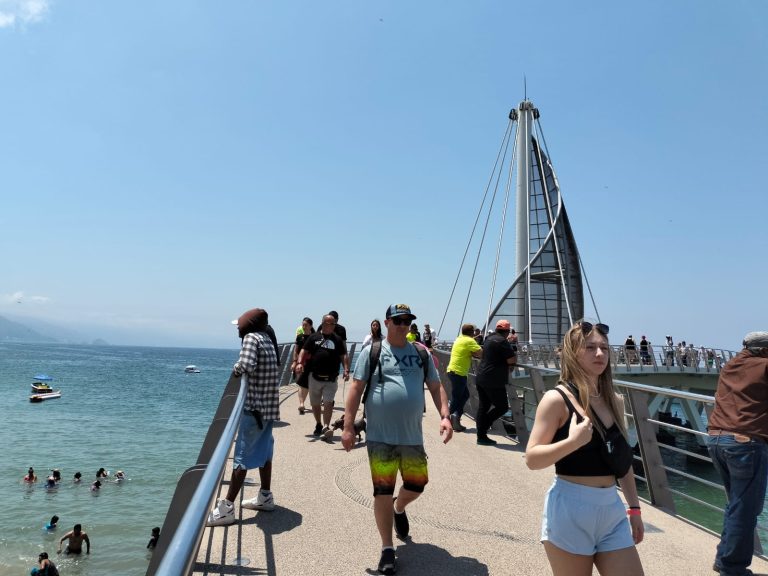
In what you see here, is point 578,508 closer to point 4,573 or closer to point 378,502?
point 378,502

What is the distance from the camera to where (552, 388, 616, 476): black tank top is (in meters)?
2.19

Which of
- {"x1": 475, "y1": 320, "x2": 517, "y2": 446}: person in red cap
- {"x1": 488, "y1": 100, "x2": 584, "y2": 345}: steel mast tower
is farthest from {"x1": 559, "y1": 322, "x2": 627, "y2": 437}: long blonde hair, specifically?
{"x1": 488, "y1": 100, "x2": 584, "y2": 345}: steel mast tower

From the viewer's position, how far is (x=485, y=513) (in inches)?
181

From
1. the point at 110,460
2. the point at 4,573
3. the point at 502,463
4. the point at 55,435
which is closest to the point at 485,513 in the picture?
the point at 502,463

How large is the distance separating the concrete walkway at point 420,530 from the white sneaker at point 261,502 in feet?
0.16

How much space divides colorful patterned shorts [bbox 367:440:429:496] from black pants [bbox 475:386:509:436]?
4.08 m

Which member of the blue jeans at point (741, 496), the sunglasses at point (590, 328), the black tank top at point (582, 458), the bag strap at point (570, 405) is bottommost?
the blue jeans at point (741, 496)

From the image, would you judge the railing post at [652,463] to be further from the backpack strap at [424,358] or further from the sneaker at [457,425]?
the sneaker at [457,425]

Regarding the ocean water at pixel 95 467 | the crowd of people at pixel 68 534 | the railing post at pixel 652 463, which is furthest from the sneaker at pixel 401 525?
the ocean water at pixel 95 467

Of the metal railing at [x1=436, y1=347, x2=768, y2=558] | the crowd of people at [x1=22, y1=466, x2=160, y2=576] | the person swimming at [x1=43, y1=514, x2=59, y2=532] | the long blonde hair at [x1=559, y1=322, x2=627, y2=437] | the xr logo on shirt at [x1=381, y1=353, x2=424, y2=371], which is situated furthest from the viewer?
the person swimming at [x1=43, y1=514, x2=59, y2=532]

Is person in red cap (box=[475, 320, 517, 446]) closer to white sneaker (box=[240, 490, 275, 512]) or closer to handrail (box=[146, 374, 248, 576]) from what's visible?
white sneaker (box=[240, 490, 275, 512])

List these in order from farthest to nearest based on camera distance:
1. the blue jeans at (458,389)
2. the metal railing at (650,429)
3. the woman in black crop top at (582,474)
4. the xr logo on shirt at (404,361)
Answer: the blue jeans at (458,389) → the metal railing at (650,429) → the xr logo on shirt at (404,361) → the woman in black crop top at (582,474)

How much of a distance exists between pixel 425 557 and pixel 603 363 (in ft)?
6.73

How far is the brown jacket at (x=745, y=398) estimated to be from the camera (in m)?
3.35
